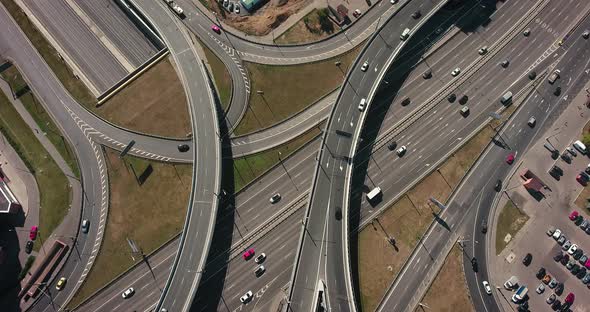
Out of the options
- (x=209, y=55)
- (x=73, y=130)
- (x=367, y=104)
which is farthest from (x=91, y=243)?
(x=367, y=104)

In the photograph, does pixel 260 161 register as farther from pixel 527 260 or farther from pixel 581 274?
pixel 581 274

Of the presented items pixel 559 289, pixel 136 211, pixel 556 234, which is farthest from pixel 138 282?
pixel 556 234

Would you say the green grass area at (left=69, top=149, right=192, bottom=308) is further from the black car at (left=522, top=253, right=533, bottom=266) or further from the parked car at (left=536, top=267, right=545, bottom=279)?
the parked car at (left=536, top=267, right=545, bottom=279)

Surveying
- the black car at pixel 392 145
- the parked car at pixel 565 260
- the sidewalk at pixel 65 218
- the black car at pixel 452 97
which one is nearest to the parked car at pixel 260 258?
the black car at pixel 392 145

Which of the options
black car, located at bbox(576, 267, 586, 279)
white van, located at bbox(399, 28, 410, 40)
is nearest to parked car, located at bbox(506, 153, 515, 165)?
black car, located at bbox(576, 267, 586, 279)

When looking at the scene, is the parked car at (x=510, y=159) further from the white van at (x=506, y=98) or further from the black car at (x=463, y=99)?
the black car at (x=463, y=99)
